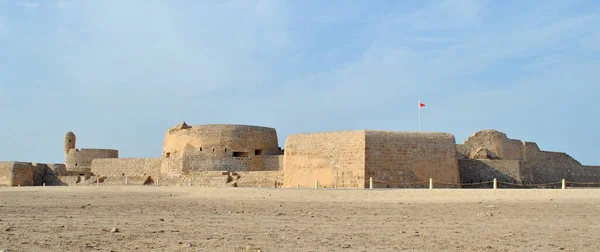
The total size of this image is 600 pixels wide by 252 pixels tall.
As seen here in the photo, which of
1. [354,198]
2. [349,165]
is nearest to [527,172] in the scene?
[349,165]

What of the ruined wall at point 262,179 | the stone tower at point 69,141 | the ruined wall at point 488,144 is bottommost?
the ruined wall at point 262,179

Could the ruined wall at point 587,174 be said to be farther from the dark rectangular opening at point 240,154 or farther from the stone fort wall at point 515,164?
the dark rectangular opening at point 240,154

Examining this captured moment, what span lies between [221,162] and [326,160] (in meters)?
8.99

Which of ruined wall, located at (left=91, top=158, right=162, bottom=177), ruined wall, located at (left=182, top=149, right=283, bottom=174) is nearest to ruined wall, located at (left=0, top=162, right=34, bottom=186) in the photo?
ruined wall, located at (left=91, top=158, right=162, bottom=177)

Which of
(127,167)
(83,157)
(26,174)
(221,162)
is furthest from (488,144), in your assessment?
(83,157)

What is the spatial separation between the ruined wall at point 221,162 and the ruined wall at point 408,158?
9.35 metres

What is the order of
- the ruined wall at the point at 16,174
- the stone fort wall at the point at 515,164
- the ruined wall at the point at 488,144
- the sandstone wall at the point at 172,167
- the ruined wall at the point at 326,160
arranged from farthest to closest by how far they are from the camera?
the ruined wall at the point at 16,174
the sandstone wall at the point at 172,167
the ruined wall at the point at 488,144
the stone fort wall at the point at 515,164
the ruined wall at the point at 326,160

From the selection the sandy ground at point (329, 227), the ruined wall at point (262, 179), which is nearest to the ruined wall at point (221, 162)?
the ruined wall at point (262, 179)

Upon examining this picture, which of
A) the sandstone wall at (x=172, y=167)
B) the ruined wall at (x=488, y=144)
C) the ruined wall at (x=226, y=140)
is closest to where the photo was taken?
Result: the ruined wall at (x=488, y=144)

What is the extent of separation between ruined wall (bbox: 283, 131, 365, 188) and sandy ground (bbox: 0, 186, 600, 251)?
781cm

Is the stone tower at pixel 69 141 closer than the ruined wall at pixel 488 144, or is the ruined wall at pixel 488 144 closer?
the ruined wall at pixel 488 144

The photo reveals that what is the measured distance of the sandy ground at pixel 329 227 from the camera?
249 inches

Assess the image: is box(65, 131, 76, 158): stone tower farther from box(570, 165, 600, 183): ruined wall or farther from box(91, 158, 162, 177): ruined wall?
box(570, 165, 600, 183): ruined wall

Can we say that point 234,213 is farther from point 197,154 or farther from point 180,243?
point 197,154
